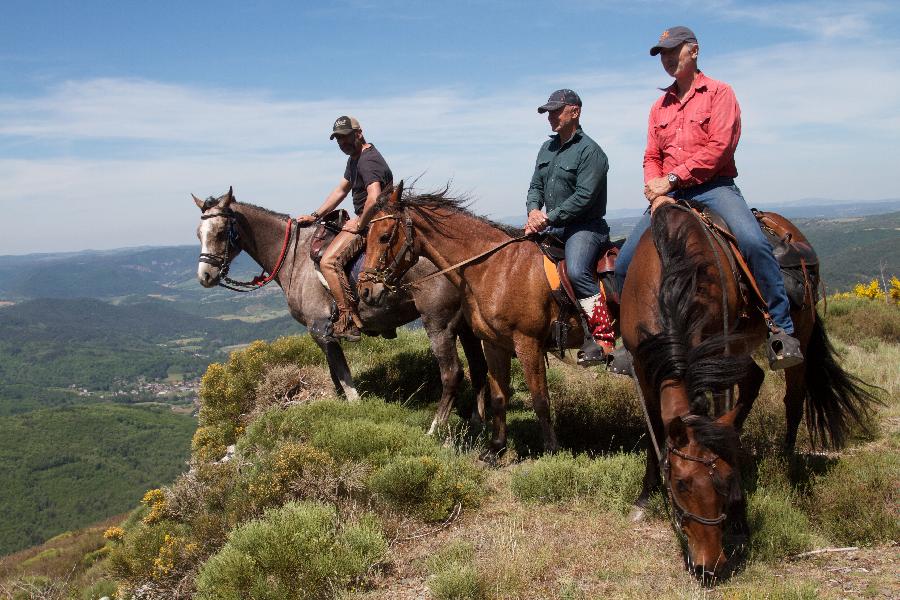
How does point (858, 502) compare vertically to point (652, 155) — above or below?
below

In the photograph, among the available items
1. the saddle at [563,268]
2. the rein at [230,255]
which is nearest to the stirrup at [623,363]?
the saddle at [563,268]

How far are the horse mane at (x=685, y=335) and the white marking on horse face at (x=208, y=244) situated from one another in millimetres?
6374

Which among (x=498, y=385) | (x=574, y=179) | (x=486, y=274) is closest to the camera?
(x=574, y=179)

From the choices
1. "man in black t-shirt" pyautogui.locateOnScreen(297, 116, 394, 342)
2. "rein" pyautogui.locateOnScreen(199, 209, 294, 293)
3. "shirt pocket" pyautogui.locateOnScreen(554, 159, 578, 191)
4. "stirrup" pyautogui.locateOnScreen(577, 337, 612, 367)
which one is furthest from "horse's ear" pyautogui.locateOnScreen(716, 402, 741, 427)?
"rein" pyautogui.locateOnScreen(199, 209, 294, 293)

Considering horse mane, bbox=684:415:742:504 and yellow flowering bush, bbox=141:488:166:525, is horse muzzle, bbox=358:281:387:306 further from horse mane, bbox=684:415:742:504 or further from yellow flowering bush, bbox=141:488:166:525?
Result: horse mane, bbox=684:415:742:504

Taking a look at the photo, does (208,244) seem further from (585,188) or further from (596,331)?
(596,331)

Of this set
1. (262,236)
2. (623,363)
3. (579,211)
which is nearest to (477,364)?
(579,211)

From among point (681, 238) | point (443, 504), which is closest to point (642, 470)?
point (443, 504)

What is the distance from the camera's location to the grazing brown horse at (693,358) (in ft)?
11.0

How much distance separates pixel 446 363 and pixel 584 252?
2.54m

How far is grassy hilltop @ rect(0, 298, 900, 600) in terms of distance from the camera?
13.4ft

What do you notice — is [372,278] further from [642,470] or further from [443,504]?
[642,470]

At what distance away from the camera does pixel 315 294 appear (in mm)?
8641

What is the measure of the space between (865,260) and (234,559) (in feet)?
458
